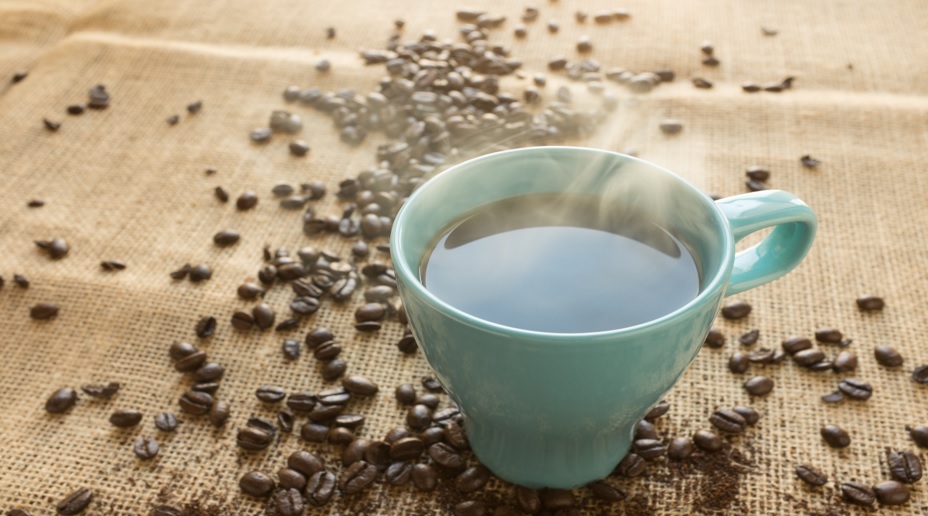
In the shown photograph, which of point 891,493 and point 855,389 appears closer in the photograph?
point 891,493

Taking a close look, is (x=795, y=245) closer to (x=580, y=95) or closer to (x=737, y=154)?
(x=737, y=154)

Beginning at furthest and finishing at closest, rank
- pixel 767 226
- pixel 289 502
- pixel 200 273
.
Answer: pixel 200 273 → pixel 289 502 → pixel 767 226

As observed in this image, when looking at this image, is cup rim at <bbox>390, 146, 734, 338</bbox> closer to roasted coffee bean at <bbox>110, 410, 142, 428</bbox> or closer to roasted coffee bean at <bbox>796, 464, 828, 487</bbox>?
roasted coffee bean at <bbox>796, 464, 828, 487</bbox>

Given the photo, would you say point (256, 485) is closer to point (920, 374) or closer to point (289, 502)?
point (289, 502)

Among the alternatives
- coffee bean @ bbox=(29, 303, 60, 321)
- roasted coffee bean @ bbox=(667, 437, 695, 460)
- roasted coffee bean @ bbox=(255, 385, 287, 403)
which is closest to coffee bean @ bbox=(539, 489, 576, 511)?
roasted coffee bean @ bbox=(667, 437, 695, 460)

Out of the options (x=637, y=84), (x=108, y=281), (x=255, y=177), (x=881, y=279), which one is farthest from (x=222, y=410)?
(x=637, y=84)

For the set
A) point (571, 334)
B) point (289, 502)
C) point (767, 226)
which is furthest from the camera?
point (289, 502)

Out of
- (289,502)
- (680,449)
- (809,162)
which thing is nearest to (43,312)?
(289,502)
